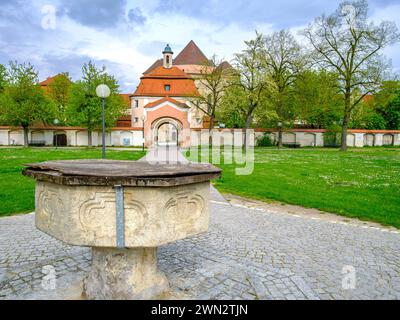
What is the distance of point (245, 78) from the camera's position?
102ft

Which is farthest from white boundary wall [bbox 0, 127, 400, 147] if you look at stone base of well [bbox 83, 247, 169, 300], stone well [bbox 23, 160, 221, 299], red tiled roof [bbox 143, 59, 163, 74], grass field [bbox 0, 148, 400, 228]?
stone well [bbox 23, 160, 221, 299]

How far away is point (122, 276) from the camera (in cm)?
330

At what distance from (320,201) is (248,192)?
2215 millimetres

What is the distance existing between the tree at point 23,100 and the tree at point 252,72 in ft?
69.3

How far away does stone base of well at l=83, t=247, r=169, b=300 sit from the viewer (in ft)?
10.8

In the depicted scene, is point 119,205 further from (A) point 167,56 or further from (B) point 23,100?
(A) point 167,56

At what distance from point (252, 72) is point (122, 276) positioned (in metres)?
29.3

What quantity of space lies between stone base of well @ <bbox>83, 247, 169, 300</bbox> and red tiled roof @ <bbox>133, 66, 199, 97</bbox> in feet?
138

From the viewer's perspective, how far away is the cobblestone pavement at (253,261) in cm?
359

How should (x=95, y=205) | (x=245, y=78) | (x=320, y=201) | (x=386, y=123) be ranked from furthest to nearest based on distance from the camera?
(x=386, y=123) → (x=245, y=78) → (x=320, y=201) → (x=95, y=205)

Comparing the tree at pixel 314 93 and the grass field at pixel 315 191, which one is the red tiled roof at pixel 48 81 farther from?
the grass field at pixel 315 191

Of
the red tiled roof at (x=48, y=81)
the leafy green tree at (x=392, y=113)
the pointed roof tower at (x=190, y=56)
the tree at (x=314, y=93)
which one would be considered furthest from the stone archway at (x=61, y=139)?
the leafy green tree at (x=392, y=113)

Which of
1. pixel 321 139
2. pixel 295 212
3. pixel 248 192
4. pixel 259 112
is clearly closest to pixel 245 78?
pixel 259 112
